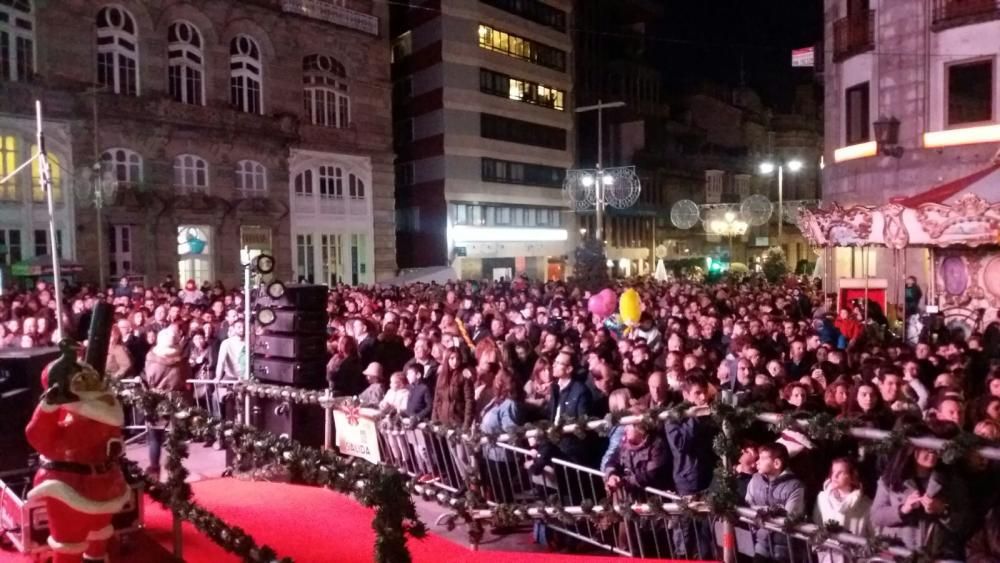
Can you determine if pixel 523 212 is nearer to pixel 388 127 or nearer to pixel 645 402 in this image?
pixel 388 127

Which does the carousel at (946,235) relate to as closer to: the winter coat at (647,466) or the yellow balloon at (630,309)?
the yellow balloon at (630,309)

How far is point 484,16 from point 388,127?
9791mm

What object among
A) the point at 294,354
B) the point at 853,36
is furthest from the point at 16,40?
the point at 853,36

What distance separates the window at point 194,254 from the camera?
31219 mm

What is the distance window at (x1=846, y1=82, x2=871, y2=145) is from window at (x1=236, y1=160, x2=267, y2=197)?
74.7 ft

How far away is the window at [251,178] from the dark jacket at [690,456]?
98.7ft

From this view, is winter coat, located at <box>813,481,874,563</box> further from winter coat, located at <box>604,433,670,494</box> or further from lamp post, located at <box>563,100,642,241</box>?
lamp post, located at <box>563,100,642,241</box>

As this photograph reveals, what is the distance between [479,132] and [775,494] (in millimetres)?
40439

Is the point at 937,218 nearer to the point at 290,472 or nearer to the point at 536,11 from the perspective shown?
the point at 290,472

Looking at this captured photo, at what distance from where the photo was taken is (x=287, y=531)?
7.01 meters

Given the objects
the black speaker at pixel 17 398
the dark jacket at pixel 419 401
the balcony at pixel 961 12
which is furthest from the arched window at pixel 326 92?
the black speaker at pixel 17 398

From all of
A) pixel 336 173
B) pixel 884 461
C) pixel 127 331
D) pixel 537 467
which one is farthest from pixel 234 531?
pixel 336 173

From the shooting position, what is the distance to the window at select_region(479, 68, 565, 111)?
4503cm

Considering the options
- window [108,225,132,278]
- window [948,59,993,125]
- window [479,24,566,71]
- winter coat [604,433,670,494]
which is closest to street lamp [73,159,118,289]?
window [108,225,132,278]
